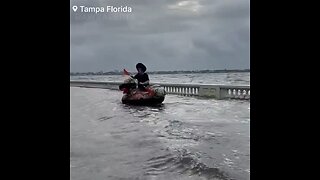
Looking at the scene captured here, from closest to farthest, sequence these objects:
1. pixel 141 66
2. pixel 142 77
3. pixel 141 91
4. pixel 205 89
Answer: pixel 141 66, pixel 142 77, pixel 141 91, pixel 205 89

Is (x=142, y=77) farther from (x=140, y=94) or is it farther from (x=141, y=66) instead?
(x=140, y=94)

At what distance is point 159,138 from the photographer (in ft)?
6.19

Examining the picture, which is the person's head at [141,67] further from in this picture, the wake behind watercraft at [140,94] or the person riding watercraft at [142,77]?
the wake behind watercraft at [140,94]

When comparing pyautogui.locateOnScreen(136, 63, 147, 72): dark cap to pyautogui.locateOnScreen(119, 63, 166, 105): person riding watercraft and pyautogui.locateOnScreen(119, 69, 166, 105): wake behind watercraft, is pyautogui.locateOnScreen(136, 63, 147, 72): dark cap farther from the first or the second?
pyautogui.locateOnScreen(119, 69, 166, 105): wake behind watercraft

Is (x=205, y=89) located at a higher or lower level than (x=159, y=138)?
higher

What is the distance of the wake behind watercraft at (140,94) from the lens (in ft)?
6.02

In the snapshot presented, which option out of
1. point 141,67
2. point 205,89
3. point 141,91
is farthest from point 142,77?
point 205,89

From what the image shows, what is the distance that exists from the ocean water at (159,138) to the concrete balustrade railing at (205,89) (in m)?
0.04

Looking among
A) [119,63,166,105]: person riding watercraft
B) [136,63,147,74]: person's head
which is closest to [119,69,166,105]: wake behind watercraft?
[119,63,166,105]: person riding watercraft

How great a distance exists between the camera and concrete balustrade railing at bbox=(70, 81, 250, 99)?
5.92ft

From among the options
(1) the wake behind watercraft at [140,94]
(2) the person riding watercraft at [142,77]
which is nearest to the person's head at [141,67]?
(2) the person riding watercraft at [142,77]

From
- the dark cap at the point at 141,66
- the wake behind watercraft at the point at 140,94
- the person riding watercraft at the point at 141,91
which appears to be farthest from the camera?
the wake behind watercraft at the point at 140,94

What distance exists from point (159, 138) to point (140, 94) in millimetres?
310
